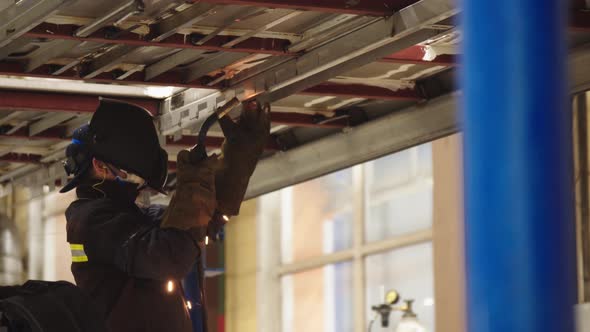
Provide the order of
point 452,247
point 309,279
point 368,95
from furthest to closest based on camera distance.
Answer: point 309,279
point 452,247
point 368,95

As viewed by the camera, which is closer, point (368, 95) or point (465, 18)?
point (465, 18)

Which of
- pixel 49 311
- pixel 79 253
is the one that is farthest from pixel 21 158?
pixel 49 311

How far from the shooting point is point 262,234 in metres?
20.0

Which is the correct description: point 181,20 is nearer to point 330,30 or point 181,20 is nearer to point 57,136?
point 330,30

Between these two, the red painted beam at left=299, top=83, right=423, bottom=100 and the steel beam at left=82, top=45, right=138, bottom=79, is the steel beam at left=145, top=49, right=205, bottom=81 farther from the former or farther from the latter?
the red painted beam at left=299, top=83, right=423, bottom=100

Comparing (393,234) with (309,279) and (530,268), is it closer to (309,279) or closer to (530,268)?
(309,279)

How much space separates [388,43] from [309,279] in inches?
494

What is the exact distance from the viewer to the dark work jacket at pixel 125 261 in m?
5.57

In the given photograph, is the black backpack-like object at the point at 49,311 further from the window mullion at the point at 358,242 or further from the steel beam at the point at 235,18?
the window mullion at the point at 358,242

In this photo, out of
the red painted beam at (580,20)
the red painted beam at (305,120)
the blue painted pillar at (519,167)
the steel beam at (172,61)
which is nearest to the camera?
the blue painted pillar at (519,167)

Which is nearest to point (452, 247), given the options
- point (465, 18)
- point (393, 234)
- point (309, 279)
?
point (393, 234)

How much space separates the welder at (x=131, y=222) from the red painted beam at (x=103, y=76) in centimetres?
140

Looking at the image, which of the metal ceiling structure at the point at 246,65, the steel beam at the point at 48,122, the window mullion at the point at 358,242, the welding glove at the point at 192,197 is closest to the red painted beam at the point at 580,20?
the metal ceiling structure at the point at 246,65

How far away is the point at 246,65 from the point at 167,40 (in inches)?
23.0
